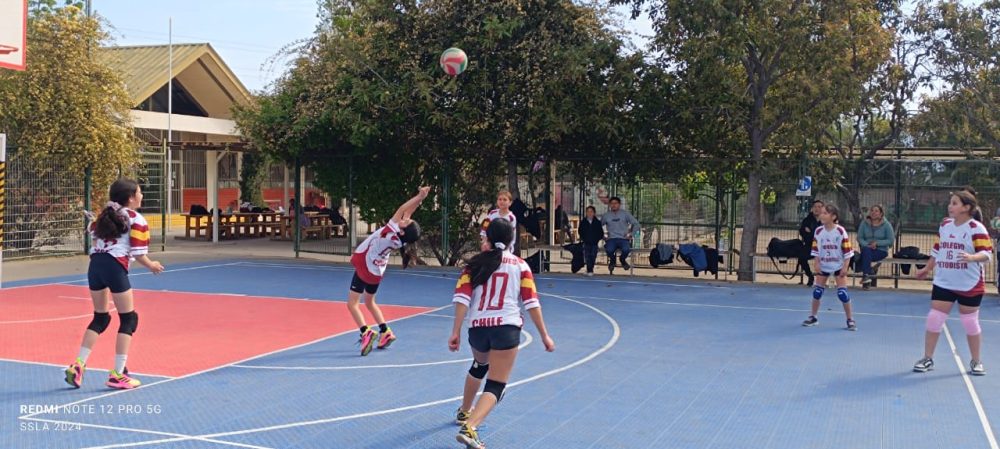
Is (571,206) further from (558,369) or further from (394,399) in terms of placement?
(394,399)

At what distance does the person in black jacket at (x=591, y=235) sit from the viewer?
62.7 feet

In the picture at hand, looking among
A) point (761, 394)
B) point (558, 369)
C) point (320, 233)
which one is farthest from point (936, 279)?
point (320, 233)

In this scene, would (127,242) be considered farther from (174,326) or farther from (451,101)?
(451,101)

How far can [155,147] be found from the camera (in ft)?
89.1

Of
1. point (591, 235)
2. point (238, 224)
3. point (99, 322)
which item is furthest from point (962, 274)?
point (238, 224)

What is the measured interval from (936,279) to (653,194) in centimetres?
977

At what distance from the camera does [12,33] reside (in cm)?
1540

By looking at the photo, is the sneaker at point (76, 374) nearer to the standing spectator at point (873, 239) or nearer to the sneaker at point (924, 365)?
the sneaker at point (924, 365)

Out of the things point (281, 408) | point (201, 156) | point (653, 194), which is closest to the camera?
point (281, 408)

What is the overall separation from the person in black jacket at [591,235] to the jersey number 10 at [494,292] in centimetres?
1254

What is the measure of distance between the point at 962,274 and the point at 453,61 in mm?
10356

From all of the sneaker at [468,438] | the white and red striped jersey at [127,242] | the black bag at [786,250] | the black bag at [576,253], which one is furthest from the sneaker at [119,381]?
the black bag at [786,250]

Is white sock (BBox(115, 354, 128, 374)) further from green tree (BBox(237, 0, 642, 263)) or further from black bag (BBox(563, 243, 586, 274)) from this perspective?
black bag (BBox(563, 243, 586, 274))

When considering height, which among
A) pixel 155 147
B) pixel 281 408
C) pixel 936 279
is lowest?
pixel 281 408
